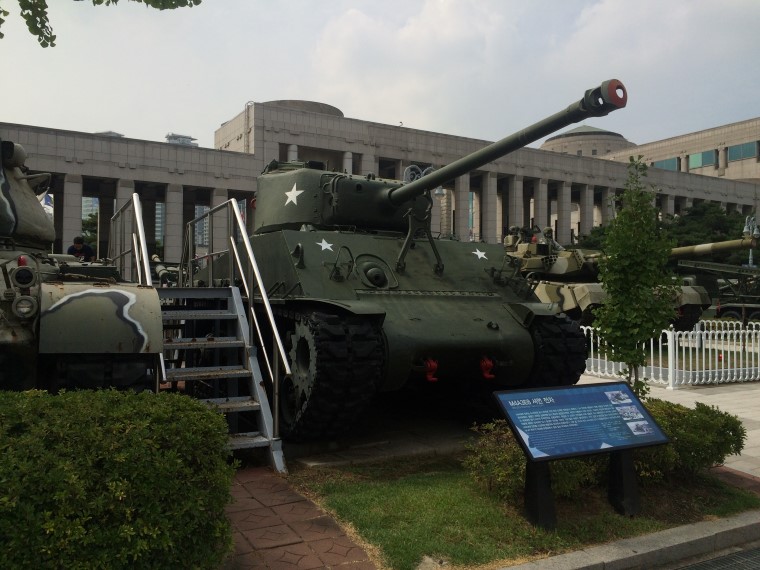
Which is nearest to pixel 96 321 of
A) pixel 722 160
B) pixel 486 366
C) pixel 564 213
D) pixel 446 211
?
pixel 486 366

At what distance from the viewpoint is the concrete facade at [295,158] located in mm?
33531

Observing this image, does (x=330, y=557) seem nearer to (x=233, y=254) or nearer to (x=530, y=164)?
(x=233, y=254)

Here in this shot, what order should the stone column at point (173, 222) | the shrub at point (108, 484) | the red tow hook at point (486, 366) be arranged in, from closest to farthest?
1. the shrub at point (108, 484)
2. the red tow hook at point (486, 366)
3. the stone column at point (173, 222)

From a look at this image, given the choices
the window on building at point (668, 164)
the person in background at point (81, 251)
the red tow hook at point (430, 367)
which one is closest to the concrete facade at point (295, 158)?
the window on building at point (668, 164)

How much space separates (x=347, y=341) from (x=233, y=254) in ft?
8.71

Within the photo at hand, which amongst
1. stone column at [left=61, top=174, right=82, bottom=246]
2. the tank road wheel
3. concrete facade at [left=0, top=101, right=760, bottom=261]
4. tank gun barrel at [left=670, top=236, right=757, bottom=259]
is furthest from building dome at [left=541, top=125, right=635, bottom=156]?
the tank road wheel

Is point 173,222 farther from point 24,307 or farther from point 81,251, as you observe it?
point 24,307

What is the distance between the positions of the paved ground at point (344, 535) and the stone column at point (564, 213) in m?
43.3

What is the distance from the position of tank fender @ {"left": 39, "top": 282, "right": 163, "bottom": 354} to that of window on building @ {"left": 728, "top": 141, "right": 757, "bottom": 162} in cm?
6321

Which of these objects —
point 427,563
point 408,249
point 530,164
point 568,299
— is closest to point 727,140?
point 530,164

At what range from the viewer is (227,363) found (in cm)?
799

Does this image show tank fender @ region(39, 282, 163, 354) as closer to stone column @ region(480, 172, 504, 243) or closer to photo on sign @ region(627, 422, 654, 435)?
photo on sign @ region(627, 422, 654, 435)

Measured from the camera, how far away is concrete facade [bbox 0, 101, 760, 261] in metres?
33.5

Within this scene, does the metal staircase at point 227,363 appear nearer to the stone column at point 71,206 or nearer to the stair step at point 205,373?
the stair step at point 205,373
